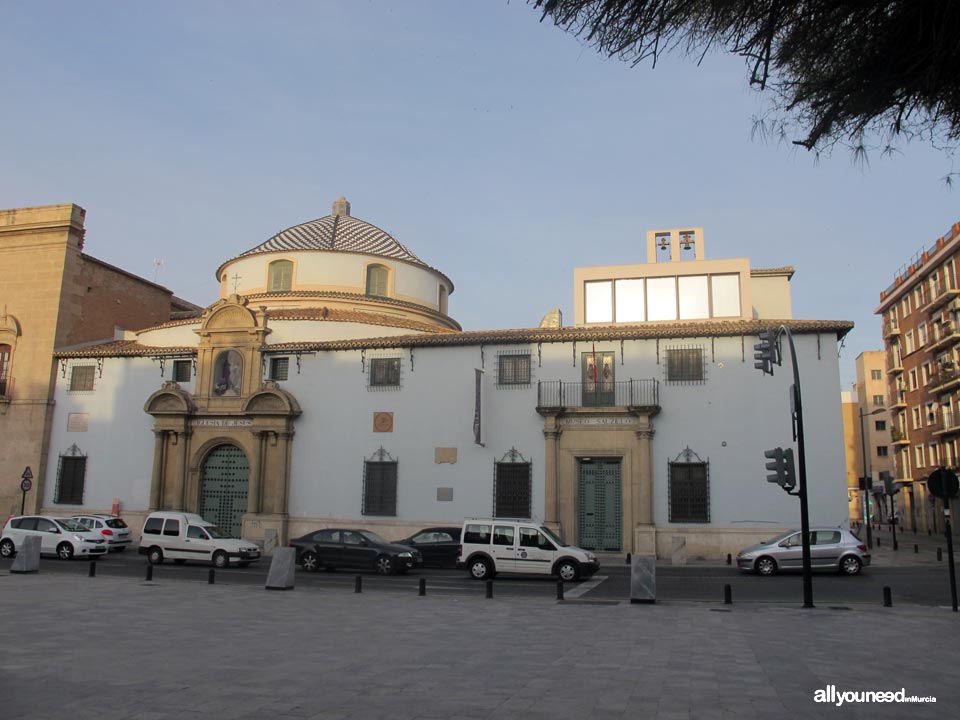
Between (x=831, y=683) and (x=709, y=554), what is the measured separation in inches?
790

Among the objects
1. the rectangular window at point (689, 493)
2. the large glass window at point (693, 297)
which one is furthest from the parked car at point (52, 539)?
the large glass window at point (693, 297)

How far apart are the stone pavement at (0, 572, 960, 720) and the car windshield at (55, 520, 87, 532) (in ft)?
39.5

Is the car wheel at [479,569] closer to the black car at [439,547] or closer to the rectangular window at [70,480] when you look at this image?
the black car at [439,547]

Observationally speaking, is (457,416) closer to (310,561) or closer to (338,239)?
(310,561)

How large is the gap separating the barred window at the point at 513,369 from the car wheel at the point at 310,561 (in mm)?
10088

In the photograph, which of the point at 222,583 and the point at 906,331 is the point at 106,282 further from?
the point at 906,331

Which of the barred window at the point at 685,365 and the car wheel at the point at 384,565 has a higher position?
Result: the barred window at the point at 685,365


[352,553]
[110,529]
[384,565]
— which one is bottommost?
[384,565]

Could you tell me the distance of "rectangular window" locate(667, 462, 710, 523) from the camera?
28172 millimetres

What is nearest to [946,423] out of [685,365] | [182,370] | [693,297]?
[693,297]

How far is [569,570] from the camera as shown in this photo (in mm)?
21578

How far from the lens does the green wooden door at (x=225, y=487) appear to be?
3294 centimetres

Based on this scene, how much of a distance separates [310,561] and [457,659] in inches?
602

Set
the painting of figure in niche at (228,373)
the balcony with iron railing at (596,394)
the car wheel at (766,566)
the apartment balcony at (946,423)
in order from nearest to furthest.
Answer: the car wheel at (766,566), the balcony with iron railing at (596,394), the painting of figure in niche at (228,373), the apartment balcony at (946,423)
